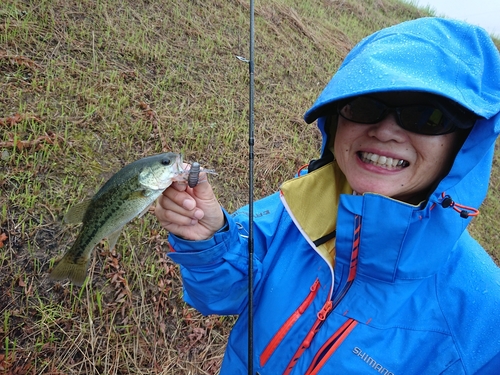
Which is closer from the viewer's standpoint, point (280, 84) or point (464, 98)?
point (464, 98)

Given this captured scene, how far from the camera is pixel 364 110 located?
53.2 inches

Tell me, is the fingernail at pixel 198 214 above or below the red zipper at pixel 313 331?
above

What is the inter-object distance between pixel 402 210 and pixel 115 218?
4.11 feet

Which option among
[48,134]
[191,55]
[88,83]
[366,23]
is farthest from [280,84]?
[366,23]

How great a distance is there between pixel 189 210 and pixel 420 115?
0.96 m

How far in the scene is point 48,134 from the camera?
320cm

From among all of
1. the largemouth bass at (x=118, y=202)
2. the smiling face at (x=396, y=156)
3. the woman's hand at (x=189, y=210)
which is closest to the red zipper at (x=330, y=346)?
the smiling face at (x=396, y=156)

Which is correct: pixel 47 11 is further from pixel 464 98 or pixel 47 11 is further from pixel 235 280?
pixel 464 98

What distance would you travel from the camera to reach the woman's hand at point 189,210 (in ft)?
4.76

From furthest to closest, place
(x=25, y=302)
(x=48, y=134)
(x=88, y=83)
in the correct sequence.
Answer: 1. (x=88, y=83)
2. (x=48, y=134)
3. (x=25, y=302)

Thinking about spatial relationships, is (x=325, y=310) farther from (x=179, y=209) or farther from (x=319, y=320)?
(x=179, y=209)

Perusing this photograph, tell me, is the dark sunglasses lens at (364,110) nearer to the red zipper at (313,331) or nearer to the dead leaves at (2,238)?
the red zipper at (313,331)

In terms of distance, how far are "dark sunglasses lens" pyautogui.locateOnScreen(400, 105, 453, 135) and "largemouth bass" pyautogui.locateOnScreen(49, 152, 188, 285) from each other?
2.89 ft

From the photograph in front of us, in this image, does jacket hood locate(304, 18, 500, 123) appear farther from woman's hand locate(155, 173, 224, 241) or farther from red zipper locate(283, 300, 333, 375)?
red zipper locate(283, 300, 333, 375)
